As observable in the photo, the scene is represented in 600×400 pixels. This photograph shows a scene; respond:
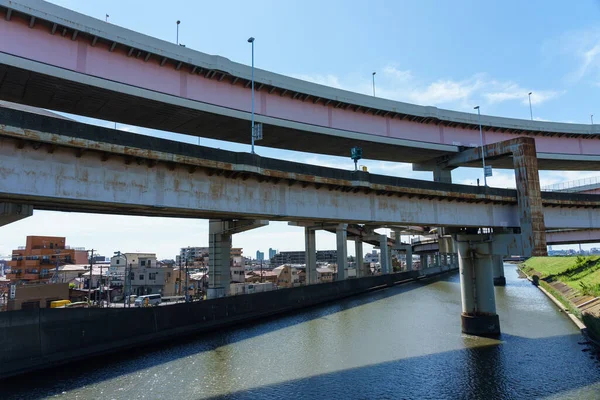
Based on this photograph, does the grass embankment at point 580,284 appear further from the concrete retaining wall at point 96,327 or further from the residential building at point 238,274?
the residential building at point 238,274

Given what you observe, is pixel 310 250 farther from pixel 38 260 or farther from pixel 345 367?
pixel 38 260

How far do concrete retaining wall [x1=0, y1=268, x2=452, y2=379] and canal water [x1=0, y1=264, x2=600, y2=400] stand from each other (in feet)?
3.41

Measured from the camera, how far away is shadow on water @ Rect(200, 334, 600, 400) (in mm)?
17469

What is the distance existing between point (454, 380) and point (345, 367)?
5.62m

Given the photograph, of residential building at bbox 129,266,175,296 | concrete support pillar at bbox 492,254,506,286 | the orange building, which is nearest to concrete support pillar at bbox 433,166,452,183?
concrete support pillar at bbox 492,254,506,286

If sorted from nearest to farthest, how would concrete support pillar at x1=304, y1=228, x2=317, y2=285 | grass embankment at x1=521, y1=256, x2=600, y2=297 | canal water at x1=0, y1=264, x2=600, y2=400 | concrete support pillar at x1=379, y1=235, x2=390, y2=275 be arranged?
canal water at x1=0, y1=264, x2=600, y2=400
grass embankment at x1=521, y1=256, x2=600, y2=297
concrete support pillar at x1=304, y1=228, x2=317, y2=285
concrete support pillar at x1=379, y1=235, x2=390, y2=275

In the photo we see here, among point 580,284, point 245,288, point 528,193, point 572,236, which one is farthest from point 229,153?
point 572,236

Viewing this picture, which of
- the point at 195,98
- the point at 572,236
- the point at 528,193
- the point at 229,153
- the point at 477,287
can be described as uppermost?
the point at 195,98

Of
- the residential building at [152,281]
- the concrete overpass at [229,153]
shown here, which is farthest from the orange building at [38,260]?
the concrete overpass at [229,153]

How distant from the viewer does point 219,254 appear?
4422cm

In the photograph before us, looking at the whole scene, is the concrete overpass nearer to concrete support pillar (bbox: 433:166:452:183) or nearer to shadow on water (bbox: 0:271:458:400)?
concrete support pillar (bbox: 433:166:452:183)

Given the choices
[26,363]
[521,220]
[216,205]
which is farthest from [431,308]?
[26,363]

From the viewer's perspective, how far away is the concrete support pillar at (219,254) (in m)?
43.2

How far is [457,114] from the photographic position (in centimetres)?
3434
